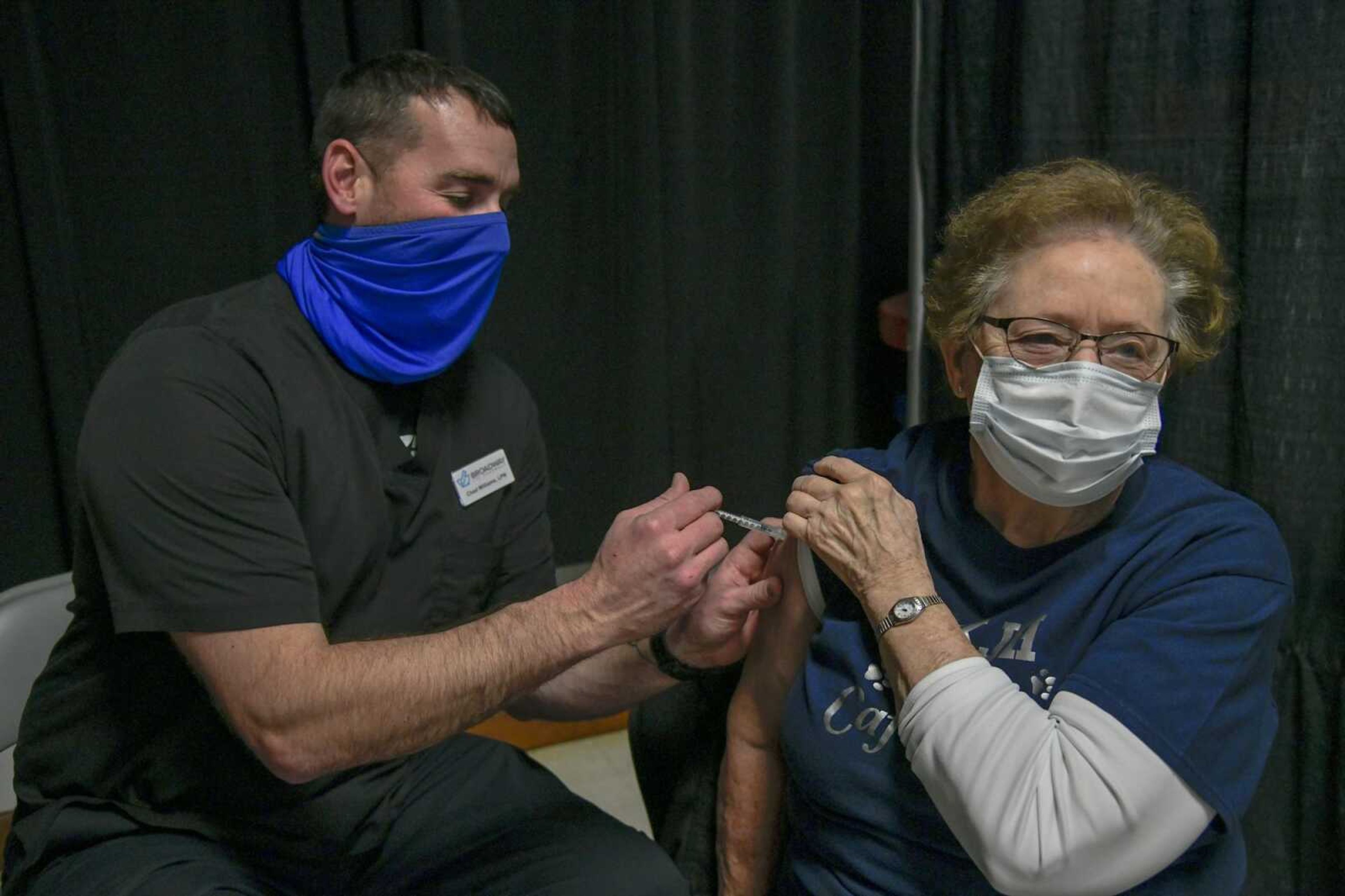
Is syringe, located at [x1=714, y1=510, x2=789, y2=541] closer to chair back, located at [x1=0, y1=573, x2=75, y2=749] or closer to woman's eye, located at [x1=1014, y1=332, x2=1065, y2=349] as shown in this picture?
woman's eye, located at [x1=1014, y1=332, x2=1065, y2=349]

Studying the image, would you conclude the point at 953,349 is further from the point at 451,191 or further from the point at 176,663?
the point at 176,663

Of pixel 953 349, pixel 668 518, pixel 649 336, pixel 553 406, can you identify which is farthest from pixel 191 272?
pixel 953 349

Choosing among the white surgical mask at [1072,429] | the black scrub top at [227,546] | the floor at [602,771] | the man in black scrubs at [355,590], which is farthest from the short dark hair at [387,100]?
the floor at [602,771]

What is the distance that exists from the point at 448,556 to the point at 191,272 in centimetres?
109

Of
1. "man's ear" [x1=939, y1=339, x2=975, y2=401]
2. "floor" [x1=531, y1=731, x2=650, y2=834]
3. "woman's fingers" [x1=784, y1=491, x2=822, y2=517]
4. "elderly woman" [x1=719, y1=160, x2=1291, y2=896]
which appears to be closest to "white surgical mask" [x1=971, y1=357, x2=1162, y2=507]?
"elderly woman" [x1=719, y1=160, x2=1291, y2=896]

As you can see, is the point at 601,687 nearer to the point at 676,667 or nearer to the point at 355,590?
the point at 676,667

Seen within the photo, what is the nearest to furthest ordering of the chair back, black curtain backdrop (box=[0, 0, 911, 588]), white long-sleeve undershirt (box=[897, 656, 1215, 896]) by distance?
white long-sleeve undershirt (box=[897, 656, 1215, 896]) → the chair back → black curtain backdrop (box=[0, 0, 911, 588])

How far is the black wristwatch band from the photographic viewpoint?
1.45 meters

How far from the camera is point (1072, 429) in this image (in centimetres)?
110

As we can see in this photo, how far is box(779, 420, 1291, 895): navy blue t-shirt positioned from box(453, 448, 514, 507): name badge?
57 cm

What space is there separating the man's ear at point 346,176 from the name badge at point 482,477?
0.42 metres

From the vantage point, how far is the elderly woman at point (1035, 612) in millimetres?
966

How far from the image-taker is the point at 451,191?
1.49 meters

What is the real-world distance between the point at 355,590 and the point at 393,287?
1.44 feet
